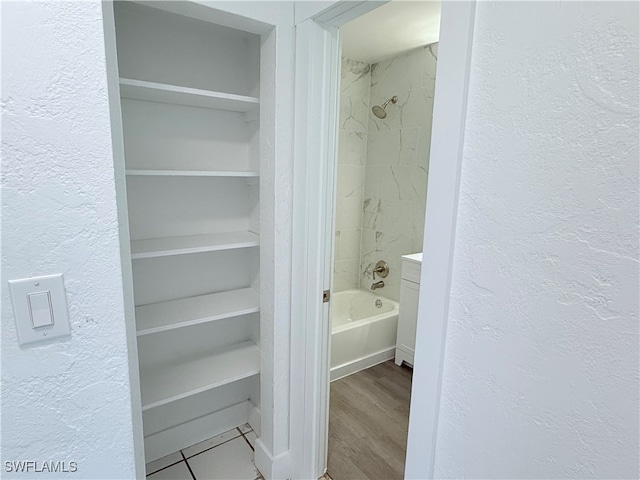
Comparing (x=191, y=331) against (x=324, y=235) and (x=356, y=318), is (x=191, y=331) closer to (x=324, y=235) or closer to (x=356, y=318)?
(x=324, y=235)

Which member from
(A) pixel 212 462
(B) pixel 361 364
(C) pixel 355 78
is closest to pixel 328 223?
(A) pixel 212 462

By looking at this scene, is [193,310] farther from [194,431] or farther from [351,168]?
[351,168]

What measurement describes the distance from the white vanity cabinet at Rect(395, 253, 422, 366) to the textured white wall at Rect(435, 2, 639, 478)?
5.80 feet

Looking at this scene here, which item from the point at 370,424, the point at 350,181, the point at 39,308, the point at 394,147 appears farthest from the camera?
the point at 350,181

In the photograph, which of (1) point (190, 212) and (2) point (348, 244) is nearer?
(1) point (190, 212)

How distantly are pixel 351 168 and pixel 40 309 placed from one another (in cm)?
287

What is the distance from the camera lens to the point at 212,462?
1879 mm

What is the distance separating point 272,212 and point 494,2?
101cm

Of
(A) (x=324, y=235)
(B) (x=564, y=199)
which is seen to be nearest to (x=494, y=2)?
(B) (x=564, y=199)

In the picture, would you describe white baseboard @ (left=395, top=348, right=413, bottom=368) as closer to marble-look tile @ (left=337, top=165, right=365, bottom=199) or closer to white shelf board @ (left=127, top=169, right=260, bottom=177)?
marble-look tile @ (left=337, top=165, right=365, bottom=199)

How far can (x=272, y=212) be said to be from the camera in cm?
154

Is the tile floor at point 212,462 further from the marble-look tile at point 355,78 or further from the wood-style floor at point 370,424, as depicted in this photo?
the marble-look tile at point 355,78

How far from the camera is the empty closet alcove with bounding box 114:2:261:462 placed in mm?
1596

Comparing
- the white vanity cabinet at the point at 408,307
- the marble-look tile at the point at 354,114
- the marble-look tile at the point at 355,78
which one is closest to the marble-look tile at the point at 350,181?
the marble-look tile at the point at 354,114
